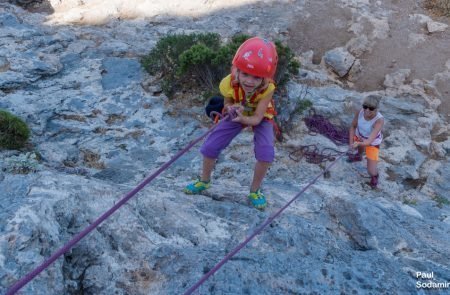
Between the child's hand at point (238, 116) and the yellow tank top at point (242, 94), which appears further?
the yellow tank top at point (242, 94)

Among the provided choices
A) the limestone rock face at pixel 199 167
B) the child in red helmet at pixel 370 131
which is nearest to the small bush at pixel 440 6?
the limestone rock face at pixel 199 167

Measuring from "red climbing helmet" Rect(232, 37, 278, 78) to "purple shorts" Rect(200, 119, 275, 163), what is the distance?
0.56m

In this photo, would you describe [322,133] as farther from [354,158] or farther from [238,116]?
[238,116]

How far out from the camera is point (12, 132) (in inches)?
177

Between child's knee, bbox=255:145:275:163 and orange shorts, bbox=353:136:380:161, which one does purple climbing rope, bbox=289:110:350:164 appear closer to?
orange shorts, bbox=353:136:380:161

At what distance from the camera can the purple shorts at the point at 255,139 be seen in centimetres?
355

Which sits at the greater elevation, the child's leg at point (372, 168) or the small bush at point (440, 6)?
the small bush at point (440, 6)

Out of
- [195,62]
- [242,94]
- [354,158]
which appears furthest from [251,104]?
[195,62]

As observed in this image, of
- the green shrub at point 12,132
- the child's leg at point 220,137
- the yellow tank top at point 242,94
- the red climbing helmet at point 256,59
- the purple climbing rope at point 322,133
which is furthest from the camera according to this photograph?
the purple climbing rope at point 322,133

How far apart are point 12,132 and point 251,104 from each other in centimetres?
270

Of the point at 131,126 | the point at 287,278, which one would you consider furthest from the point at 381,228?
the point at 131,126

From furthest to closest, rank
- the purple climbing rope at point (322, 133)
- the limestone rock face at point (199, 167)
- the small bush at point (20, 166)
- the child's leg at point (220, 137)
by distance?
the purple climbing rope at point (322, 133) < the child's leg at point (220, 137) < the small bush at point (20, 166) < the limestone rock face at point (199, 167)

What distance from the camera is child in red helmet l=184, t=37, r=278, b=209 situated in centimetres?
314

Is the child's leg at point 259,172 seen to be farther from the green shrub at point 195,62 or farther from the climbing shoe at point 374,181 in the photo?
the green shrub at point 195,62
